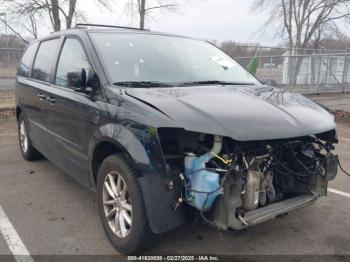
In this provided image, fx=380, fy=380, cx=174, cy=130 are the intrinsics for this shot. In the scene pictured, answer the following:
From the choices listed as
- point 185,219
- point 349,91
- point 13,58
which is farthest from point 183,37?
point 349,91

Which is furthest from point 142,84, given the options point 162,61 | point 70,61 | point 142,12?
point 142,12

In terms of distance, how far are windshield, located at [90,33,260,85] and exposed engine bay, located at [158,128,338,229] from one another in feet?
3.05

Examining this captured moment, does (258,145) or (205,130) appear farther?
(258,145)

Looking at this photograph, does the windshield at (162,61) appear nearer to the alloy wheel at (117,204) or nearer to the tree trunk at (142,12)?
the alloy wheel at (117,204)

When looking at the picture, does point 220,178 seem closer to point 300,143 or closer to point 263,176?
point 263,176

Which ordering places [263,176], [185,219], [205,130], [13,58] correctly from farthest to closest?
[13,58] → [263,176] → [185,219] → [205,130]

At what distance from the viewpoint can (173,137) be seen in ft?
9.64

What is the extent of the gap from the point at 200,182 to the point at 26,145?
3965 millimetres

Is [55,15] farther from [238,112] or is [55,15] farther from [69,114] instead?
[238,112]

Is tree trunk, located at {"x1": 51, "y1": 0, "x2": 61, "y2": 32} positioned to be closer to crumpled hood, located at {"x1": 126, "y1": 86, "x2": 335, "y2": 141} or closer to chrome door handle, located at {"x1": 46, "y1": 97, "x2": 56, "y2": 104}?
chrome door handle, located at {"x1": 46, "y1": 97, "x2": 56, "y2": 104}

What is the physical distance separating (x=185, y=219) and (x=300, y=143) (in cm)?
116

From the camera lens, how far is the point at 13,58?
45.8 ft

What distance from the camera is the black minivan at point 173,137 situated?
2.74 m

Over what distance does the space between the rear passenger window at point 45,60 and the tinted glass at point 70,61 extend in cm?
31
